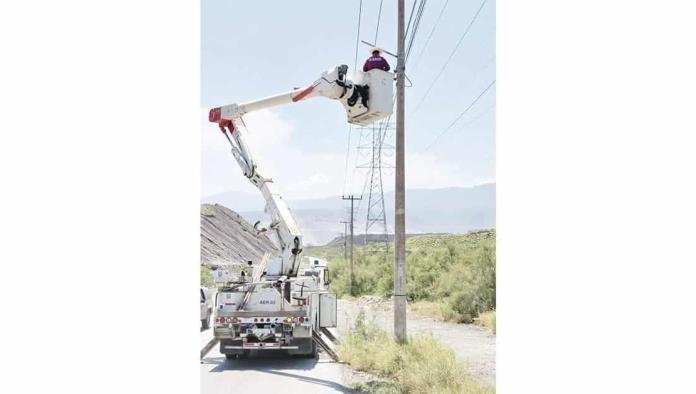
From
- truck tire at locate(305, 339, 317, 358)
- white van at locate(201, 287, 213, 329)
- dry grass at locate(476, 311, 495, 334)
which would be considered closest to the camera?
truck tire at locate(305, 339, 317, 358)

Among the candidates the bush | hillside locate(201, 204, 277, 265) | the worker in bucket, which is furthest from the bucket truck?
hillside locate(201, 204, 277, 265)

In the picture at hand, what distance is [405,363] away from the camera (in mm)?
4250

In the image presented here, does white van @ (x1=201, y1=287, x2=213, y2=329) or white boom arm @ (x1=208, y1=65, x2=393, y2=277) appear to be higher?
white boom arm @ (x1=208, y1=65, x2=393, y2=277)

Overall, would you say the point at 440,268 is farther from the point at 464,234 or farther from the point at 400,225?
the point at 400,225

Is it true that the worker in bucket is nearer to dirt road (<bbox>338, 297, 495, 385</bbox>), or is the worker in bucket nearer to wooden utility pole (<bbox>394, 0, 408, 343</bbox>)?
wooden utility pole (<bbox>394, 0, 408, 343</bbox>)

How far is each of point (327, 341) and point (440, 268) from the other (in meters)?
7.86

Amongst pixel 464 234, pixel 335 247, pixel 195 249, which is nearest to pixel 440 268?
pixel 464 234

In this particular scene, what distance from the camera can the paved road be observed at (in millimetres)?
4164

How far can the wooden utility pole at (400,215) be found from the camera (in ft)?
15.6

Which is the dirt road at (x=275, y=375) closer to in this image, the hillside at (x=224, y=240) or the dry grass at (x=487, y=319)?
the dry grass at (x=487, y=319)

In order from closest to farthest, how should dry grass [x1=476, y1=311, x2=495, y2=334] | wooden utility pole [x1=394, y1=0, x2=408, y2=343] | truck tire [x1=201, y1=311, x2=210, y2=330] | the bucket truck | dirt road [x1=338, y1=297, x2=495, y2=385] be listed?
wooden utility pole [x1=394, y1=0, x2=408, y2=343] → dirt road [x1=338, y1=297, x2=495, y2=385] → the bucket truck → truck tire [x1=201, y1=311, x2=210, y2=330] → dry grass [x1=476, y1=311, x2=495, y2=334]

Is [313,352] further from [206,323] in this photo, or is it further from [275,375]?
[206,323]

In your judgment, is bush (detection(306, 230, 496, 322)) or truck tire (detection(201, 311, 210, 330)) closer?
truck tire (detection(201, 311, 210, 330))

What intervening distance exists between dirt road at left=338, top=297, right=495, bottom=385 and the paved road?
32.0 inches
